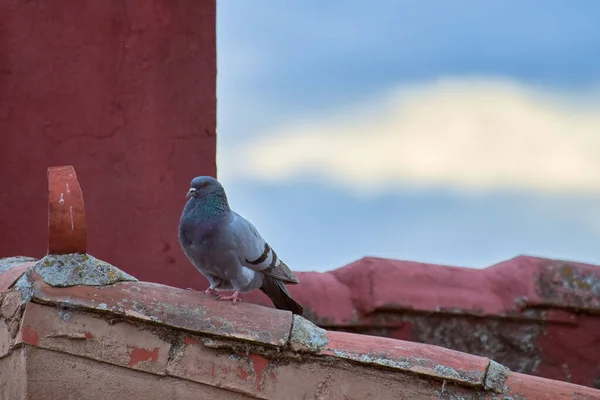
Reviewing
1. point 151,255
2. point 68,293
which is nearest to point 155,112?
point 151,255

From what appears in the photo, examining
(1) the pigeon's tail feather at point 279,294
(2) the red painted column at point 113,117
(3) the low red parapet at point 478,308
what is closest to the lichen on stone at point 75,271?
(1) the pigeon's tail feather at point 279,294

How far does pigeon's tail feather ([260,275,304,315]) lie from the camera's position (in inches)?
173

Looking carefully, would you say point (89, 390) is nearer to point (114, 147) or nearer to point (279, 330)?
point (279, 330)

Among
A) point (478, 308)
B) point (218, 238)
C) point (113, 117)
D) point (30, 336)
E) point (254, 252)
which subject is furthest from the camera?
point (113, 117)

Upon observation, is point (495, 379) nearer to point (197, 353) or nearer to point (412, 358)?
point (412, 358)

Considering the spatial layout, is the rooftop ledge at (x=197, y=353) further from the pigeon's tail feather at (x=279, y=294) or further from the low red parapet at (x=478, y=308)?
the low red parapet at (x=478, y=308)

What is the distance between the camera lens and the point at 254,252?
4070 millimetres

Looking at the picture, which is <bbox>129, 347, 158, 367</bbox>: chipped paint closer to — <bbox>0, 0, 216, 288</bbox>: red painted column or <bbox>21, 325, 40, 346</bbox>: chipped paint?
<bbox>21, 325, 40, 346</bbox>: chipped paint

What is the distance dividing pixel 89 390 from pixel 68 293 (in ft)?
1.04

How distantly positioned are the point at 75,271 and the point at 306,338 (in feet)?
2.56

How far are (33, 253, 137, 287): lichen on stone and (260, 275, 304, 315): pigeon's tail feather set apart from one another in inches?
36.2

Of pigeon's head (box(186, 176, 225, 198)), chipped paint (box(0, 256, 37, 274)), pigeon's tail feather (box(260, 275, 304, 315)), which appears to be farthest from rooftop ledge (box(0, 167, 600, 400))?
pigeon's tail feather (box(260, 275, 304, 315))

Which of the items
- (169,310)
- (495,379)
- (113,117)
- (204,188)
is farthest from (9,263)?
(495,379)

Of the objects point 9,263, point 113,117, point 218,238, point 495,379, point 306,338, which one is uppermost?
point 113,117
